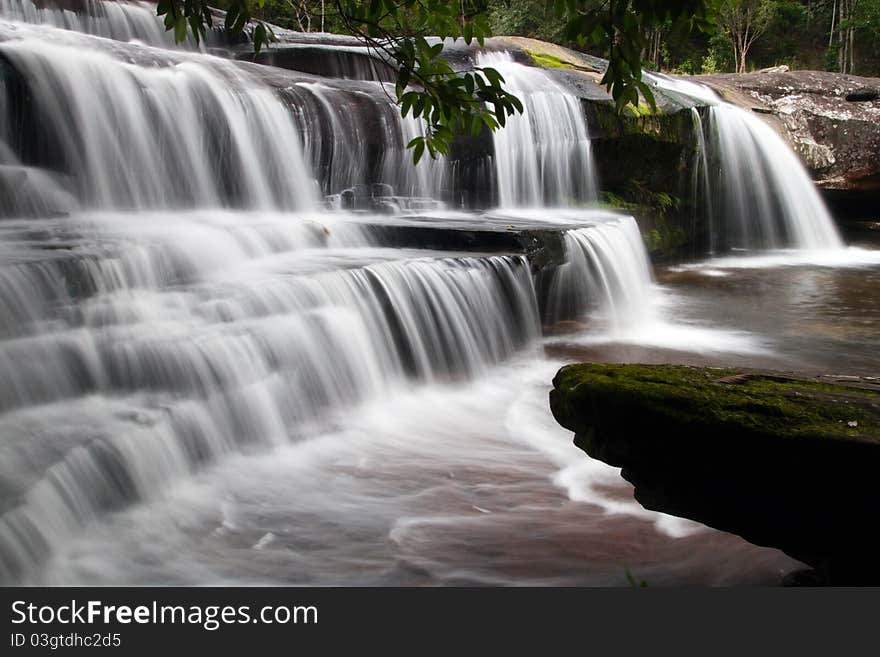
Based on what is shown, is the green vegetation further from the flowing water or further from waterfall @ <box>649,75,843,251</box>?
waterfall @ <box>649,75,843,251</box>

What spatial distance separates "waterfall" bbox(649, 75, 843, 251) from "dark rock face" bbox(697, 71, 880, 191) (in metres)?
0.52

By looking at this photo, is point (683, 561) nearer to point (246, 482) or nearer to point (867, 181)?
point (246, 482)

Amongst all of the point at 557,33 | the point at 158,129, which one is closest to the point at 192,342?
the point at 158,129

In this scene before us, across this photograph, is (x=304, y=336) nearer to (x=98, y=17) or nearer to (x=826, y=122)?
(x=98, y=17)

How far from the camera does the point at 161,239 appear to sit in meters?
5.97

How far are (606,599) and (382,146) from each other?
7.40 metres

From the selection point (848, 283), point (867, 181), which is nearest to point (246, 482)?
point (848, 283)

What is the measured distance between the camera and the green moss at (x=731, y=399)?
238 cm

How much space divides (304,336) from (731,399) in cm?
330

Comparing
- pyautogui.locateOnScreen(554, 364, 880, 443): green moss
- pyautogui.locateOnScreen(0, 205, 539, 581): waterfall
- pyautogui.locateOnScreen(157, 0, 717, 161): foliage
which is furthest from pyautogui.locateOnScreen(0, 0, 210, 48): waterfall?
pyautogui.locateOnScreen(554, 364, 880, 443): green moss

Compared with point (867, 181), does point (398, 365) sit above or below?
below

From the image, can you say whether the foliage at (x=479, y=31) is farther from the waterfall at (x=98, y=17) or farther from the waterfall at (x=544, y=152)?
the waterfall at (x=98, y=17)

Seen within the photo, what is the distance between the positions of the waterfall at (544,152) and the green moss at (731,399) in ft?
25.4

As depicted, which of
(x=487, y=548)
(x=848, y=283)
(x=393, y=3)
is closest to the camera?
(x=393, y=3)
